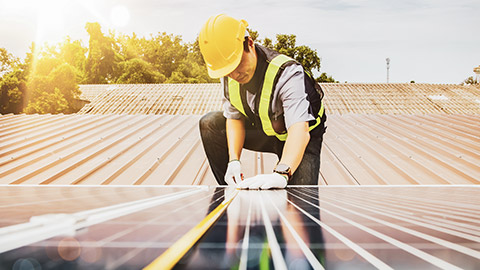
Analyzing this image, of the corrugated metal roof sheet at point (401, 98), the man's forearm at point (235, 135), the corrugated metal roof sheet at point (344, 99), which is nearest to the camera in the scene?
the man's forearm at point (235, 135)

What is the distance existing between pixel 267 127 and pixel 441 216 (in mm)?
3483

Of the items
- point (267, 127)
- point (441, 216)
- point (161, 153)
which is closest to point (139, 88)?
point (161, 153)

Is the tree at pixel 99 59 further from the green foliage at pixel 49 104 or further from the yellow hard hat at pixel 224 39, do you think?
the yellow hard hat at pixel 224 39

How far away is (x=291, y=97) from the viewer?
4.22m

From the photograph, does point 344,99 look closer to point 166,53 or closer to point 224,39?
point 224,39

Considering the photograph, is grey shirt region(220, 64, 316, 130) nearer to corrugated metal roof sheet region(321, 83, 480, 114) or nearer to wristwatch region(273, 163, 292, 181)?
wristwatch region(273, 163, 292, 181)

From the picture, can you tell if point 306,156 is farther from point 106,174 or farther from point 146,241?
point 146,241

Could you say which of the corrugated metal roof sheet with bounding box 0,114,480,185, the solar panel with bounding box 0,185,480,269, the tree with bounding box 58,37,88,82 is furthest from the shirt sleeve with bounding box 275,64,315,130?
the tree with bounding box 58,37,88,82

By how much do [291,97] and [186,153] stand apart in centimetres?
311

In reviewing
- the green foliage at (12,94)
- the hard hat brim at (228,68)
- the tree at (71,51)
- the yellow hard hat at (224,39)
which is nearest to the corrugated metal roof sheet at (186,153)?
the hard hat brim at (228,68)

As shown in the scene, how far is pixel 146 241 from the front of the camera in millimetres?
845

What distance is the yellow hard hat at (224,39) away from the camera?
14.5 feet

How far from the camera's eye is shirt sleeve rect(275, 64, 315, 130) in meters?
4.12

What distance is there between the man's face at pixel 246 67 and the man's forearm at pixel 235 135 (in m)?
0.72
